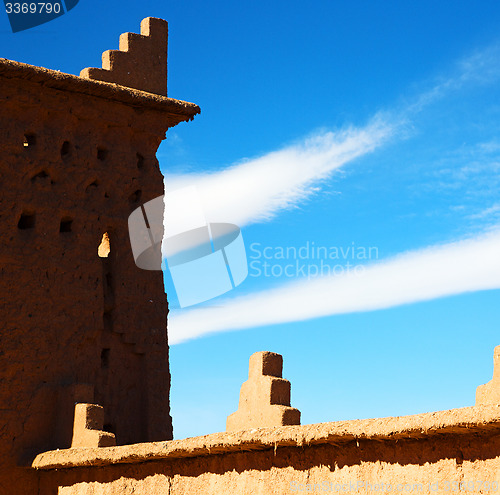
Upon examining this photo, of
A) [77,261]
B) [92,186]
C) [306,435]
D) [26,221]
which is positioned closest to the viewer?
[306,435]

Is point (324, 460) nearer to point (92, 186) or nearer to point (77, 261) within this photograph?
point (77, 261)

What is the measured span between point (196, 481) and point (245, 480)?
0.69 metres

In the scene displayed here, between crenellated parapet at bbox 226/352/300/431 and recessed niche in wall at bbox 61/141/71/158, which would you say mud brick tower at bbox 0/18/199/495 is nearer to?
recessed niche in wall at bbox 61/141/71/158

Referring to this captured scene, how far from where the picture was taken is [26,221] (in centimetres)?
1192

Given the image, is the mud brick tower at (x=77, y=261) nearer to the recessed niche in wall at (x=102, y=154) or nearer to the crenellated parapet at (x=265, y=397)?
the recessed niche in wall at (x=102, y=154)

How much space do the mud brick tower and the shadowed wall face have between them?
0.01 m

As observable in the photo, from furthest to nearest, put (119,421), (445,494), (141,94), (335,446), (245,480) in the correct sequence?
(141,94) < (119,421) < (245,480) < (335,446) < (445,494)

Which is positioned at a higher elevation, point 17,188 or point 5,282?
point 17,188

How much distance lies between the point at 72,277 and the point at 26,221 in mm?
934

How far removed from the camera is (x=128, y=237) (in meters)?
12.8

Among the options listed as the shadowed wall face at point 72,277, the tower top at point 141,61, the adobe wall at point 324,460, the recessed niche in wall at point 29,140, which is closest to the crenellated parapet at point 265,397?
the adobe wall at point 324,460

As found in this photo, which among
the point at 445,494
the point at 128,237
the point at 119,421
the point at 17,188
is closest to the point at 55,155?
the point at 17,188

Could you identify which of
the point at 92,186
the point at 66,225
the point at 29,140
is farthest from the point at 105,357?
the point at 29,140

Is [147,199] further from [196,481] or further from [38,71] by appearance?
[196,481]
